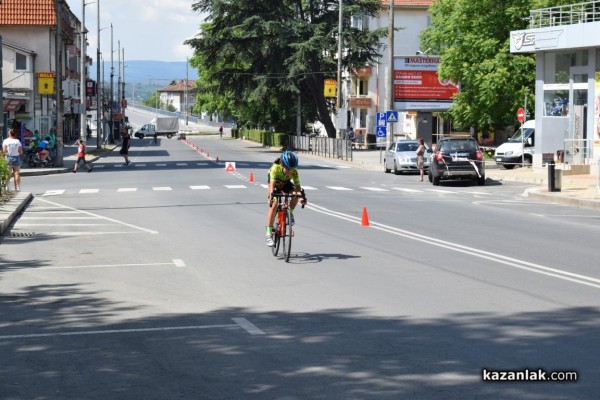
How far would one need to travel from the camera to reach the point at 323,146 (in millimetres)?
71688

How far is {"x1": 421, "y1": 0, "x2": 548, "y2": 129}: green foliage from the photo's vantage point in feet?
184

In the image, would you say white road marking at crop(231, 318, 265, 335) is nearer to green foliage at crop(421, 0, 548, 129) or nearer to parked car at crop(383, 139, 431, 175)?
parked car at crop(383, 139, 431, 175)

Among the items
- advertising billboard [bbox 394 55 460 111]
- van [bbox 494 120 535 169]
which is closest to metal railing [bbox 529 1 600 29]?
van [bbox 494 120 535 169]

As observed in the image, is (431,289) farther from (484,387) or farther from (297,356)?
(484,387)

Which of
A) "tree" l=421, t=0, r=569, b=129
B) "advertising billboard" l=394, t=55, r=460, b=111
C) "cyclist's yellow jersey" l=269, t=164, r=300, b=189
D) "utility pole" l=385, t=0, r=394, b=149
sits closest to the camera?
"cyclist's yellow jersey" l=269, t=164, r=300, b=189

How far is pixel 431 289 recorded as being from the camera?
12.4 meters

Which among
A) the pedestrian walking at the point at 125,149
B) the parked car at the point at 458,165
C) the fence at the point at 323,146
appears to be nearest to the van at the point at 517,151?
the parked car at the point at 458,165

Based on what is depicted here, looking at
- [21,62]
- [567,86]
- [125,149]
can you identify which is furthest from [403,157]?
[21,62]

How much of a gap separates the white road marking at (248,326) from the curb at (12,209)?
10753mm

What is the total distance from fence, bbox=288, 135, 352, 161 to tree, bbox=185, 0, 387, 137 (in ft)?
9.67

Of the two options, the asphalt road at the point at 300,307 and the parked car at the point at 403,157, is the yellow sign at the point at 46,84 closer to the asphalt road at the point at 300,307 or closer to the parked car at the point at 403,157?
the parked car at the point at 403,157

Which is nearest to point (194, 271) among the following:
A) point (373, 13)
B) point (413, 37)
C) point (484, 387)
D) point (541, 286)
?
point (541, 286)

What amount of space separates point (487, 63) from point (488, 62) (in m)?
0.08

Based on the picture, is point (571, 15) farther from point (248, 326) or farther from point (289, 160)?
point (248, 326)
